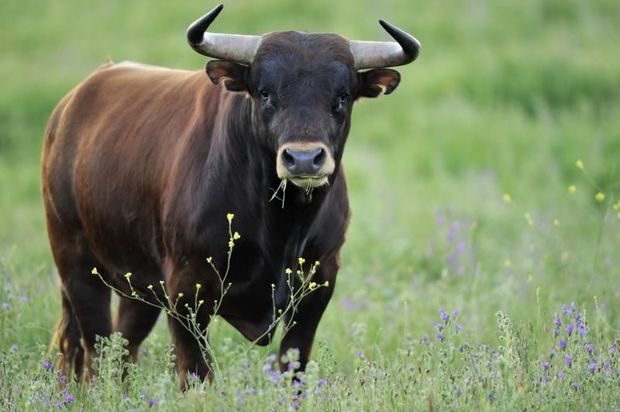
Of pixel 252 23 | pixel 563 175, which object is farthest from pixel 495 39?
pixel 563 175

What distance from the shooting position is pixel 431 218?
1232 cm

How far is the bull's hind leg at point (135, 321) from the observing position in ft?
24.0

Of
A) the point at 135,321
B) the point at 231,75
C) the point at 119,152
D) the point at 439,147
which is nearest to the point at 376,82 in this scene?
the point at 231,75

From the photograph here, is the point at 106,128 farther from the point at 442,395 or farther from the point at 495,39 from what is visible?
the point at 495,39

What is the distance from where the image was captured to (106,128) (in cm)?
698

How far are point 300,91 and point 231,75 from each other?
1.53 feet

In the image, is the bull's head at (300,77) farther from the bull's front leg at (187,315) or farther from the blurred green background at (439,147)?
the blurred green background at (439,147)

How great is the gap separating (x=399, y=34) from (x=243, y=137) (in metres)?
0.97

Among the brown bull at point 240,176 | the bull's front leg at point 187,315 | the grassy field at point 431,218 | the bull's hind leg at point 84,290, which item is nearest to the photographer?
the grassy field at point 431,218

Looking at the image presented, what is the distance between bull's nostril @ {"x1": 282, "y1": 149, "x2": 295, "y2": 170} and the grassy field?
83 cm

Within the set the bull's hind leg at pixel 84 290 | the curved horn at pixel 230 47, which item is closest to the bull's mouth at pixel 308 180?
the curved horn at pixel 230 47

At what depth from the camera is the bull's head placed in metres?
5.63

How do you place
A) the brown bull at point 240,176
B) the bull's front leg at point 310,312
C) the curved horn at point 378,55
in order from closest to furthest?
the brown bull at point 240,176, the curved horn at point 378,55, the bull's front leg at point 310,312

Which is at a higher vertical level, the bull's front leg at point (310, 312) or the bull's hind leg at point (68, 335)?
the bull's front leg at point (310, 312)
